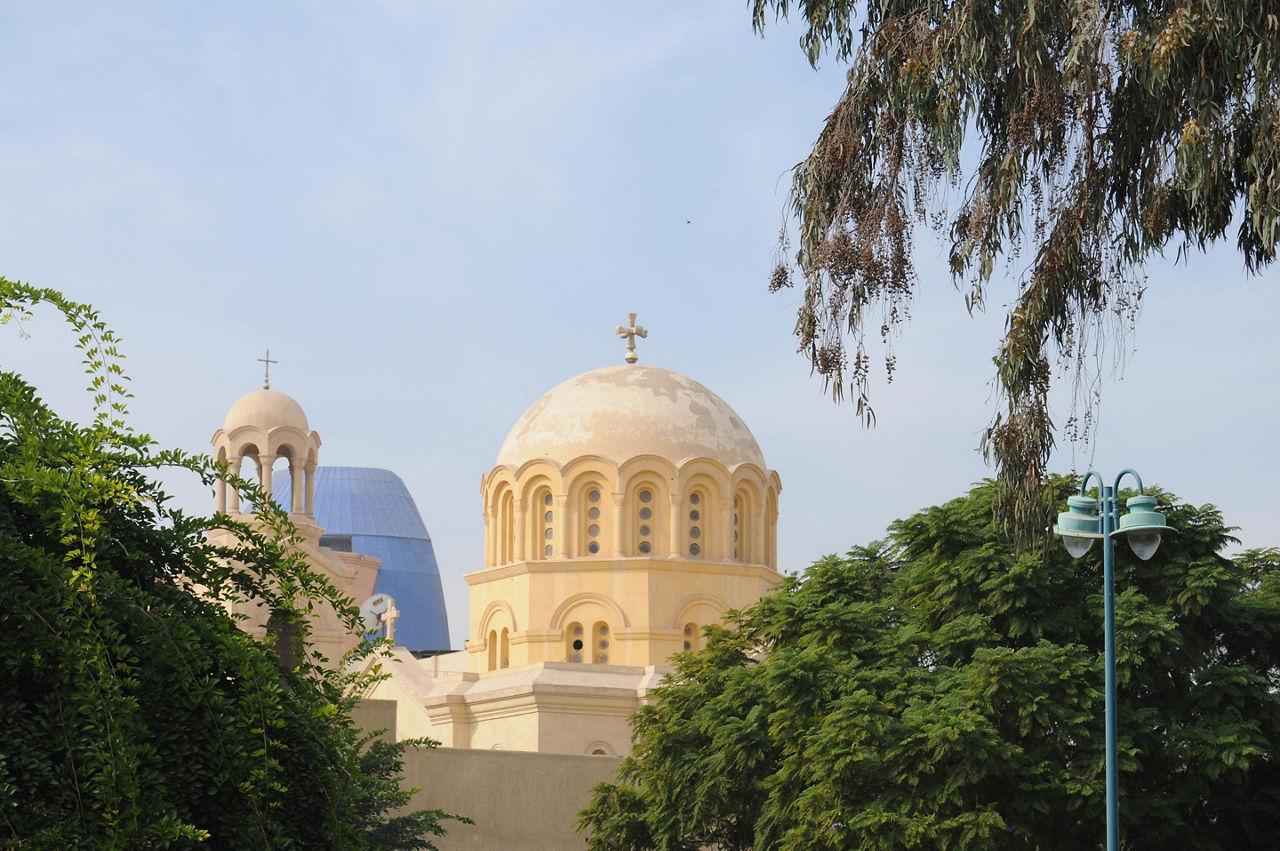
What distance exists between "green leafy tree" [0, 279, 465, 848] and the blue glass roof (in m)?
130

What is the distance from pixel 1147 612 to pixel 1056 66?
36.3 ft

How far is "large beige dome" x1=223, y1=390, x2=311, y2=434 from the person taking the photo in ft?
135

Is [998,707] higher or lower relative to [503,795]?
higher

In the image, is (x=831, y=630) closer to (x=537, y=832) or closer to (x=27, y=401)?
(x=537, y=832)

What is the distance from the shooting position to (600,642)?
41.7 metres

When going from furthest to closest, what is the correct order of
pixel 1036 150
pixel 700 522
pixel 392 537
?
pixel 392 537, pixel 700 522, pixel 1036 150

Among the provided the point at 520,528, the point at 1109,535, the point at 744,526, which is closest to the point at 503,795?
the point at 520,528

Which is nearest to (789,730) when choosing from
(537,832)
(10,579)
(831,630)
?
(831,630)

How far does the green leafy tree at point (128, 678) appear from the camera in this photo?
4535mm

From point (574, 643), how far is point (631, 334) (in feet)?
27.4

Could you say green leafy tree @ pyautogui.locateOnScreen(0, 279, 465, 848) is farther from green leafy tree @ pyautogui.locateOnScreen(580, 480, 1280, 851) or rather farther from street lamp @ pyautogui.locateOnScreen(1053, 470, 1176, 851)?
green leafy tree @ pyautogui.locateOnScreen(580, 480, 1280, 851)

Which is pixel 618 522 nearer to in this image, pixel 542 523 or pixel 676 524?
pixel 676 524

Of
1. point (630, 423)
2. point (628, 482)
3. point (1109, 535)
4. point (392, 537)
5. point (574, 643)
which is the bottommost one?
point (574, 643)

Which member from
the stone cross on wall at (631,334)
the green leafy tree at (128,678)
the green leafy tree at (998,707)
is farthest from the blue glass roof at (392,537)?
the green leafy tree at (128,678)
